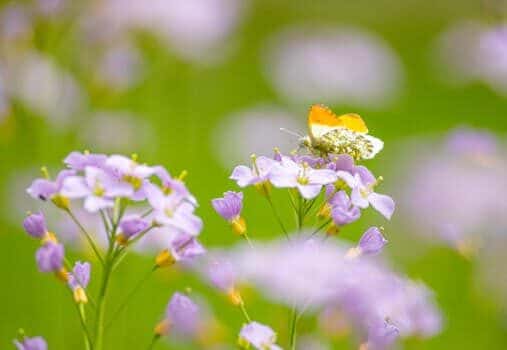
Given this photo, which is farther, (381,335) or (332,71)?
(332,71)

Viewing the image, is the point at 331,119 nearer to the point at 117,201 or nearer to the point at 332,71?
the point at 117,201

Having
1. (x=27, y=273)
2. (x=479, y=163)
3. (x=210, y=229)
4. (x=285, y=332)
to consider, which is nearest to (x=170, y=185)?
(x=285, y=332)

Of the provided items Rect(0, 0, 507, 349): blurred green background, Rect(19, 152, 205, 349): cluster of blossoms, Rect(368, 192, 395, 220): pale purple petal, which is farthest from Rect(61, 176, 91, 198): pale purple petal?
Rect(0, 0, 507, 349): blurred green background

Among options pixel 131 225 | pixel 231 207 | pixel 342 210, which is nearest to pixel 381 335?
pixel 342 210

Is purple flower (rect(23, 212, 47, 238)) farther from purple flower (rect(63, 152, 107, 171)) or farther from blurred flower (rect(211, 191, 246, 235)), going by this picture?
blurred flower (rect(211, 191, 246, 235))

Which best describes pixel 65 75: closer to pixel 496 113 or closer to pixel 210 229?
pixel 210 229

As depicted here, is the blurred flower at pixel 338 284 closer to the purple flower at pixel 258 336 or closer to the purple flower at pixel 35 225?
the purple flower at pixel 258 336

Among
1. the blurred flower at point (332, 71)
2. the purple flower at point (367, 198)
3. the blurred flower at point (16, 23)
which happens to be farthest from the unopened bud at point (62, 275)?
the blurred flower at point (332, 71)
